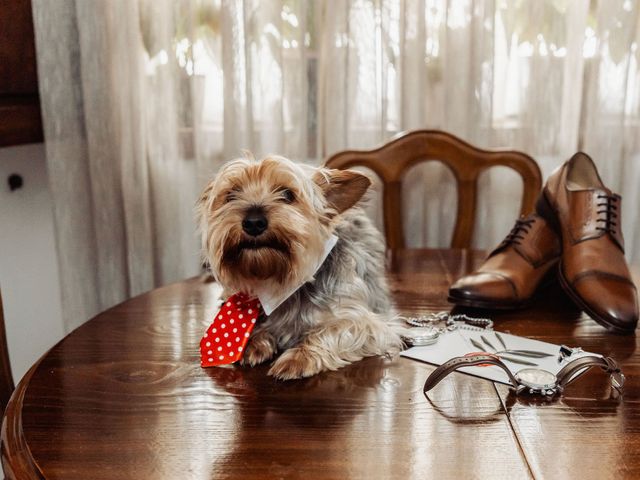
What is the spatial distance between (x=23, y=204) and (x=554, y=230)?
167 cm

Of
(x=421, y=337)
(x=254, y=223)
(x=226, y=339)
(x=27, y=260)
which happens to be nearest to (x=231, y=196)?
(x=254, y=223)

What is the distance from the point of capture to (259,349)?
3.89 feet

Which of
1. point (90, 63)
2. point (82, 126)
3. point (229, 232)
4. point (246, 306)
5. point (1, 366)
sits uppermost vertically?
point (90, 63)

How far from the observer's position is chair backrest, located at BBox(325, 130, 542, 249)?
2.02 metres

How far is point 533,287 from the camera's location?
1.46 meters

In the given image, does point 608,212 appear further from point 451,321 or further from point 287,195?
point 287,195

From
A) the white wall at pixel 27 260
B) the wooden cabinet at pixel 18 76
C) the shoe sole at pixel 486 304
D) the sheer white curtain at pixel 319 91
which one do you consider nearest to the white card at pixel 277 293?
the shoe sole at pixel 486 304

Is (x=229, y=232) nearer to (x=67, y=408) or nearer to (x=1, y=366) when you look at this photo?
(x=67, y=408)

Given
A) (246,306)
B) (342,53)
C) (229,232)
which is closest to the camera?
(229,232)

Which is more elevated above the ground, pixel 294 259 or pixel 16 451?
pixel 294 259

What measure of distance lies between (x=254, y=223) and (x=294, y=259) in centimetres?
9

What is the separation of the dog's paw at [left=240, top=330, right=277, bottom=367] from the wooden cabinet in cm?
124

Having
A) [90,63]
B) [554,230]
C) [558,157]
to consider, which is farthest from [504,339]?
[90,63]

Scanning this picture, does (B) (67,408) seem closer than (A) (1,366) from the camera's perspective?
Yes
